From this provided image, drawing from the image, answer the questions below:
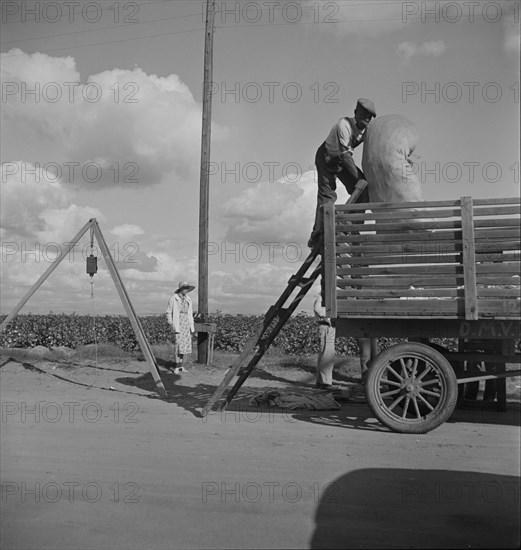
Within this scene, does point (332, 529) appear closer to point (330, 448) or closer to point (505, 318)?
point (330, 448)

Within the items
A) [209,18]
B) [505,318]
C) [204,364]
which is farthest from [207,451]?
[209,18]

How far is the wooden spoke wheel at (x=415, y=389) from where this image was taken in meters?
6.91

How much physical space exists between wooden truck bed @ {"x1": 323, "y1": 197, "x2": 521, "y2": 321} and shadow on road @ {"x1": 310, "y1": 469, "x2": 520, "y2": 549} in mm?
1977

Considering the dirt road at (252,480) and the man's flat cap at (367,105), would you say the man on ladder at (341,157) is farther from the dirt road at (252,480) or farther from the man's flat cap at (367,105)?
the dirt road at (252,480)

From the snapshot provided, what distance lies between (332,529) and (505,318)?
3456mm

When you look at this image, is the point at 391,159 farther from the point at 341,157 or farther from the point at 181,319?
the point at 181,319

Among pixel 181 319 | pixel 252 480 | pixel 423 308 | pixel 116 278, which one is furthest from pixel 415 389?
pixel 181 319

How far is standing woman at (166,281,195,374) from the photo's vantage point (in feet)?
42.1

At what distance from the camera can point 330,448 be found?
6.22 meters

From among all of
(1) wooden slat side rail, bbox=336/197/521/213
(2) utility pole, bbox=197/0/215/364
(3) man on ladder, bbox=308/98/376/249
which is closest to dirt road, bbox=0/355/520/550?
(1) wooden slat side rail, bbox=336/197/521/213

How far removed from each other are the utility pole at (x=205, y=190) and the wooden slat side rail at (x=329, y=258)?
6841 mm

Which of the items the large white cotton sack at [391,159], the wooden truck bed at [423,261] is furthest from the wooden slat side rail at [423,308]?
the large white cotton sack at [391,159]

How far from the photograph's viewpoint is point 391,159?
7.18 metres

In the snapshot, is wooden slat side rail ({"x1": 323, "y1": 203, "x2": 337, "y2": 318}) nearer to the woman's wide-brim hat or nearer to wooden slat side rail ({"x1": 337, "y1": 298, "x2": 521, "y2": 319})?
wooden slat side rail ({"x1": 337, "y1": 298, "x2": 521, "y2": 319})
